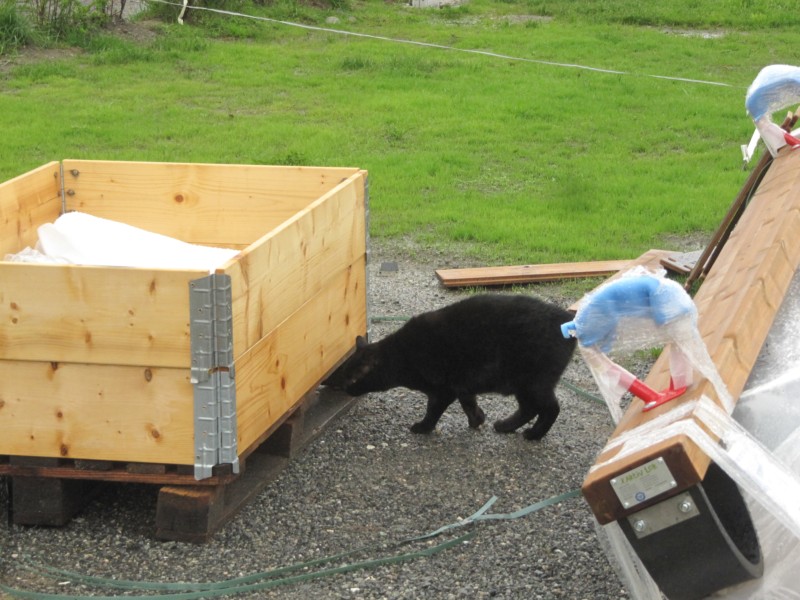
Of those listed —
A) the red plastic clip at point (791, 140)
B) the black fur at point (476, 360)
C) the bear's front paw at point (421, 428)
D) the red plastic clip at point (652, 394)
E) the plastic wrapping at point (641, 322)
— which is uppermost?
the red plastic clip at point (791, 140)

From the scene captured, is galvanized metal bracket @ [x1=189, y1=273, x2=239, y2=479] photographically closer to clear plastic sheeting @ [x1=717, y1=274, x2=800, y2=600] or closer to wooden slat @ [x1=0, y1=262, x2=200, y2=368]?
wooden slat @ [x1=0, y1=262, x2=200, y2=368]

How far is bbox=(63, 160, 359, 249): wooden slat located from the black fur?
0.83 m

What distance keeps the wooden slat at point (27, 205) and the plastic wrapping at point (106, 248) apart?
15 centimetres

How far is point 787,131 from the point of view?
436 cm

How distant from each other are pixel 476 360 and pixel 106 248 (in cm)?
164

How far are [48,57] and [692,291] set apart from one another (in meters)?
9.50

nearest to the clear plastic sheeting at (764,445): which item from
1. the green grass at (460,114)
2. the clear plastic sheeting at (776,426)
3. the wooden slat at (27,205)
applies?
the clear plastic sheeting at (776,426)

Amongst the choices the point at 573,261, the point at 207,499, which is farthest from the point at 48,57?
the point at 207,499

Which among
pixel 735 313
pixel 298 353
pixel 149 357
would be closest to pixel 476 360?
pixel 298 353

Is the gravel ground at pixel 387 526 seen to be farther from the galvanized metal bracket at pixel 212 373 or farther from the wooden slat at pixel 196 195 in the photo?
the wooden slat at pixel 196 195

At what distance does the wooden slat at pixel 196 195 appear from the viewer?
540cm

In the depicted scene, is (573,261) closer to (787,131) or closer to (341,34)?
(787,131)

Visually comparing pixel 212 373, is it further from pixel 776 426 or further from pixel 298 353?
pixel 776 426

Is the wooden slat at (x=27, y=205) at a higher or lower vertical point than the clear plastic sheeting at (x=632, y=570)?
higher
